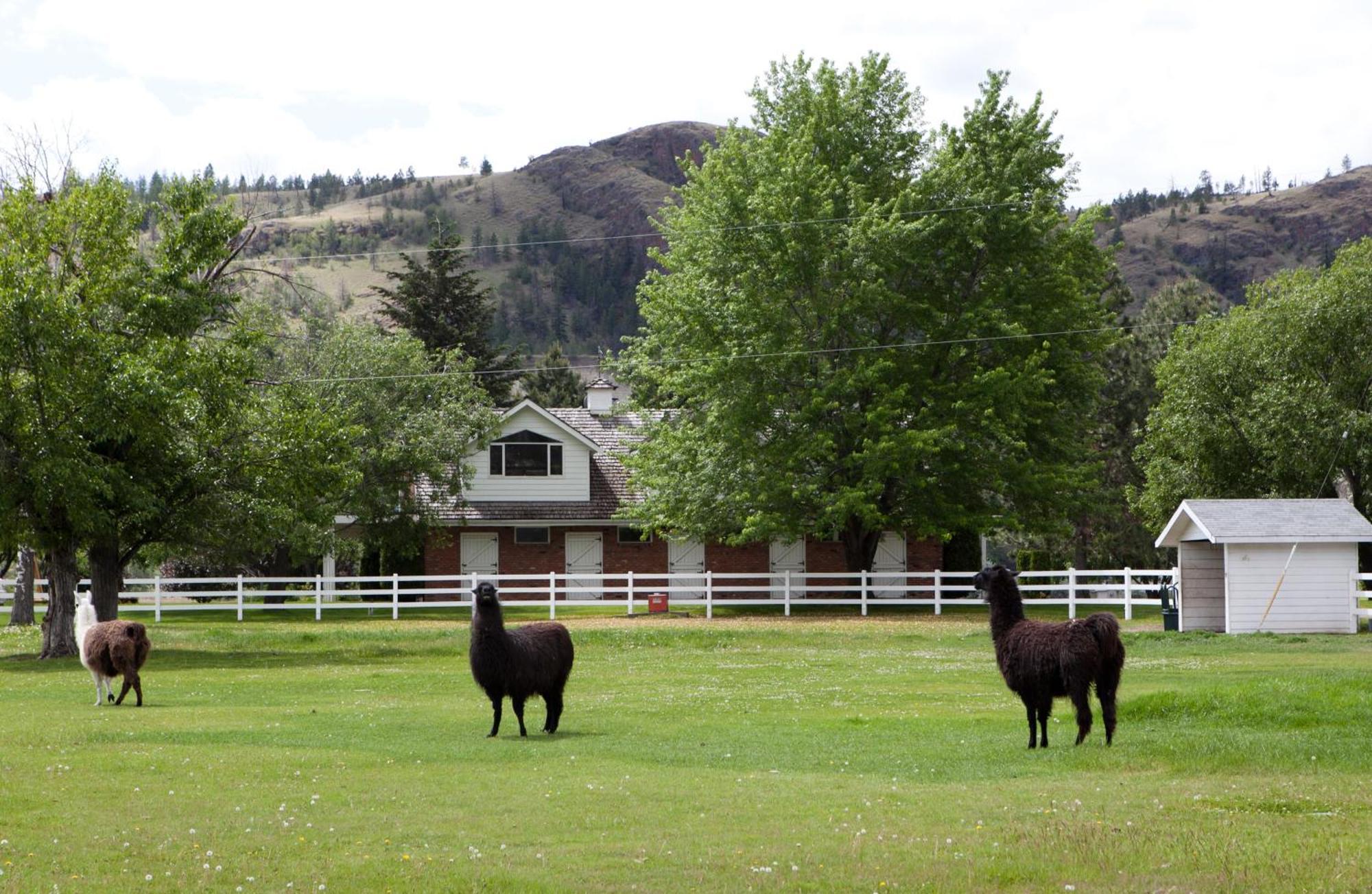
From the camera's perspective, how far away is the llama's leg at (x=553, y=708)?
15.9 meters

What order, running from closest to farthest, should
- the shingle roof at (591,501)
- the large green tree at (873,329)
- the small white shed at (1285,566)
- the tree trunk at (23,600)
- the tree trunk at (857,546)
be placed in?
1. the small white shed at (1285,566)
2. the tree trunk at (23,600)
3. the large green tree at (873,329)
4. the tree trunk at (857,546)
5. the shingle roof at (591,501)

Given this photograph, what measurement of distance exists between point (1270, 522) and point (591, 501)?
2555 centimetres

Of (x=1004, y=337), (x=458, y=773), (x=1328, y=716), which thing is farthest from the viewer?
(x=1004, y=337)

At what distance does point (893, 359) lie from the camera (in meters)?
43.6

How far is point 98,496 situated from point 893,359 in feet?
77.4

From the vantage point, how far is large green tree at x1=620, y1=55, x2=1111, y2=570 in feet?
138

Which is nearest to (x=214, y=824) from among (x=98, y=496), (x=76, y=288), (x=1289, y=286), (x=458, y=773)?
(x=458, y=773)

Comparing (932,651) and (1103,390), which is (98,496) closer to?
(932,651)

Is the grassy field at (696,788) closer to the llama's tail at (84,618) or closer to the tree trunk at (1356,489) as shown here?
the llama's tail at (84,618)

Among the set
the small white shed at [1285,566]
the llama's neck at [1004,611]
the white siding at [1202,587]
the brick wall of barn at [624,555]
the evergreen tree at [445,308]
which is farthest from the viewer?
the evergreen tree at [445,308]

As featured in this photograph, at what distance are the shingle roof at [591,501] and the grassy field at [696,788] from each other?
90.1 ft

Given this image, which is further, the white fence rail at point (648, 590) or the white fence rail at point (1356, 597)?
the white fence rail at point (648, 590)

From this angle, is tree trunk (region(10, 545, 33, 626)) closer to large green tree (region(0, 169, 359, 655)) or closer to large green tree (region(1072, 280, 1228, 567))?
large green tree (region(0, 169, 359, 655))

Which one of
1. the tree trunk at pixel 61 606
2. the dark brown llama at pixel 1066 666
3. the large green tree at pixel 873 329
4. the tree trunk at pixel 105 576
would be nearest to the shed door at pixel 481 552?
the large green tree at pixel 873 329
